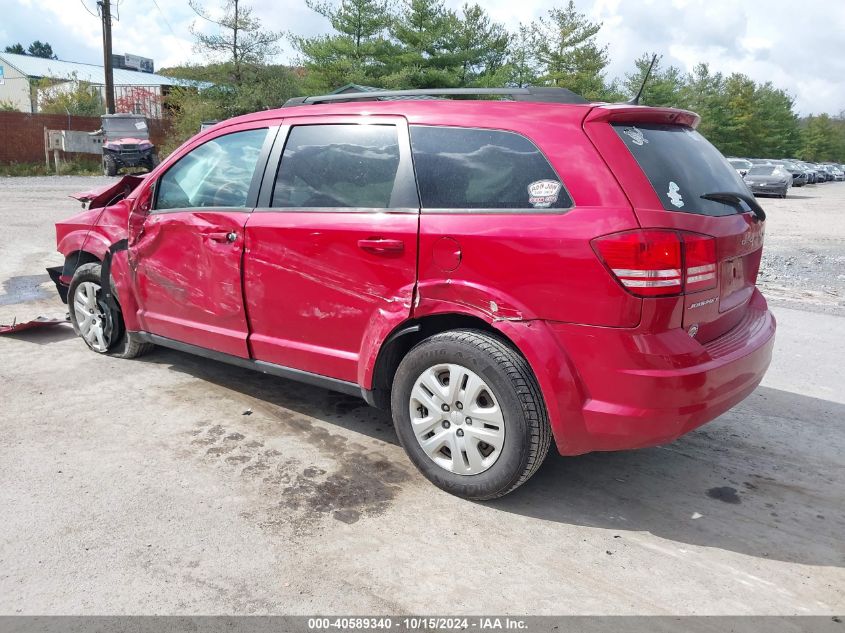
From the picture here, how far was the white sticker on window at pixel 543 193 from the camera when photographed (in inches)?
119

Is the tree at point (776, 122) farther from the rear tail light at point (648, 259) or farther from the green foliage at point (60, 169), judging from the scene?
the rear tail light at point (648, 259)

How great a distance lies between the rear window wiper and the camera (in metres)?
3.24

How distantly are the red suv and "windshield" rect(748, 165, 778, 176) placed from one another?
98.7 feet

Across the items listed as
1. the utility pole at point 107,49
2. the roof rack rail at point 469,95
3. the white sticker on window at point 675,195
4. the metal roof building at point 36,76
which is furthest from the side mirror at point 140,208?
the metal roof building at point 36,76

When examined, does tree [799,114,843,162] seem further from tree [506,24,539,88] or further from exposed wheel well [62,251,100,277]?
exposed wheel well [62,251,100,277]

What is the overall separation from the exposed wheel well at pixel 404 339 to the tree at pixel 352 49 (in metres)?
32.0

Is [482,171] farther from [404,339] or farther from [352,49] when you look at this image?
[352,49]

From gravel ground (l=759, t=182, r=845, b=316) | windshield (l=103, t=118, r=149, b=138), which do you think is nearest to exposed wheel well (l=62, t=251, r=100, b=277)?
gravel ground (l=759, t=182, r=845, b=316)

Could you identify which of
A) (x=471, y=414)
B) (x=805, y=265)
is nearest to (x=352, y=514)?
(x=471, y=414)

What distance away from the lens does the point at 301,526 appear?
3.06m

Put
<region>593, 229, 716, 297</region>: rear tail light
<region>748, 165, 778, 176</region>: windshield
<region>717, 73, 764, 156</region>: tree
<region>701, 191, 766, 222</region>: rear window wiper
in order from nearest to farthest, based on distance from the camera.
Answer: <region>593, 229, 716, 297</region>: rear tail light → <region>701, 191, 766, 222</region>: rear window wiper → <region>748, 165, 778, 176</region>: windshield → <region>717, 73, 764, 156</region>: tree

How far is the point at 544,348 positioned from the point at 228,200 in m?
2.21

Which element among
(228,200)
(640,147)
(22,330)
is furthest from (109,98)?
(640,147)

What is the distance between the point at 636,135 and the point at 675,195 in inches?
13.2
